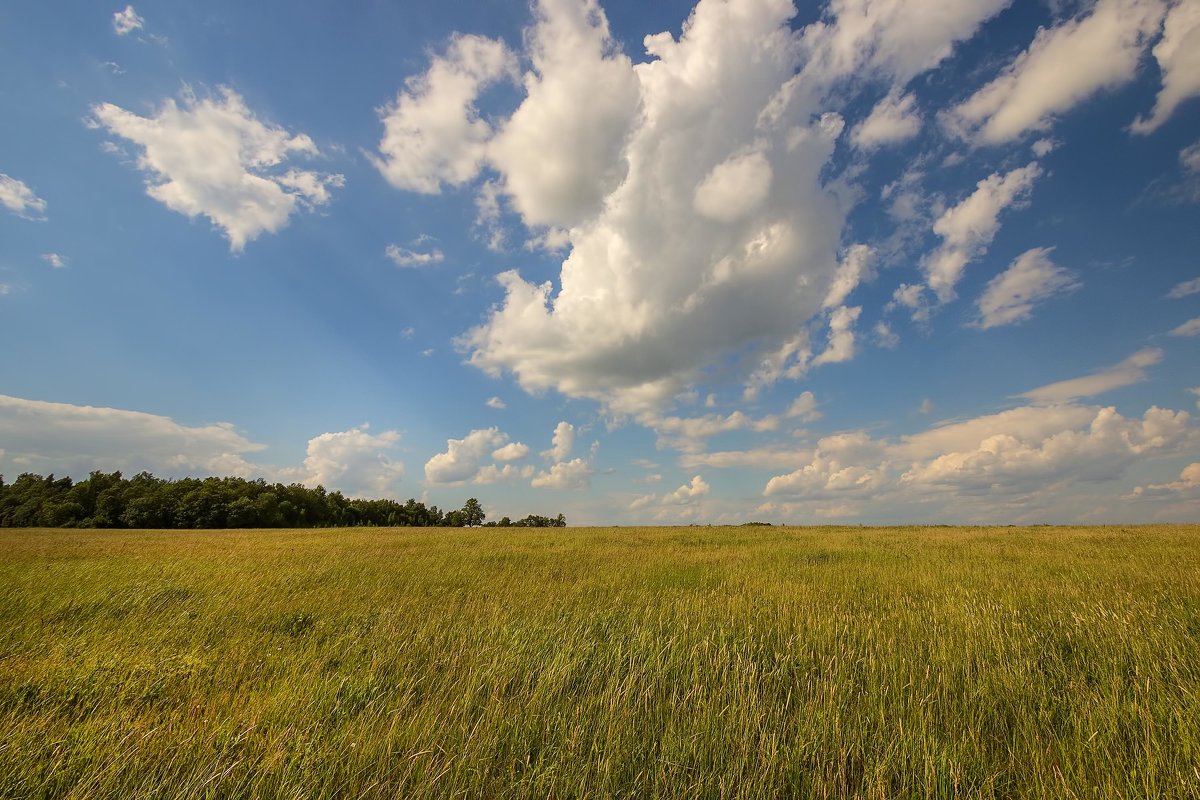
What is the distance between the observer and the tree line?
70.2 metres

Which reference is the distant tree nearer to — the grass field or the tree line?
the tree line

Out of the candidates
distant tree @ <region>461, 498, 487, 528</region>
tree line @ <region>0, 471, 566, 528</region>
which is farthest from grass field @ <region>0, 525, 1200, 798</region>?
distant tree @ <region>461, 498, 487, 528</region>

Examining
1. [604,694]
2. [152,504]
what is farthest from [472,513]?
[604,694]

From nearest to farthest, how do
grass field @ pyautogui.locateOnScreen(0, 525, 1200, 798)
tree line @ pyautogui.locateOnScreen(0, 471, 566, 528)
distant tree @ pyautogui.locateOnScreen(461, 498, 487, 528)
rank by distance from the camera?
1. grass field @ pyautogui.locateOnScreen(0, 525, 1200, 798)
2. tree line @ pyautogui.locateOnScreen(0, 471, 566, 528)
3. distant tree @ pyautogui.locateOnScreen(461, 498, 487, 528)

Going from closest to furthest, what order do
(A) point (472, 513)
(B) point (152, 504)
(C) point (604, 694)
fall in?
(C) point (604, 694)
(B) point (152, 504)
(A) point (472, 513)

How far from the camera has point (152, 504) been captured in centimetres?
7075

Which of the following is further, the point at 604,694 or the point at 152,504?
the point at 152,504

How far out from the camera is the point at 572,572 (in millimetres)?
14031

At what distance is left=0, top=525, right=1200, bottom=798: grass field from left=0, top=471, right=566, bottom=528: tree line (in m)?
54.3

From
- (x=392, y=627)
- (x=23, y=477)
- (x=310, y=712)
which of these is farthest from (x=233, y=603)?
(x=23, y=477)

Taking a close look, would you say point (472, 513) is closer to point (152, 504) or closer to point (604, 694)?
point (152, 504)

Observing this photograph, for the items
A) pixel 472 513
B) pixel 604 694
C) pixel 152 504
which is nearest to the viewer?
pixel 604 694

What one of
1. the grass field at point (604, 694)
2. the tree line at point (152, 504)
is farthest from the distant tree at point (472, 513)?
the grass field at point (604, 694)

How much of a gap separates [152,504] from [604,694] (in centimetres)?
9449
